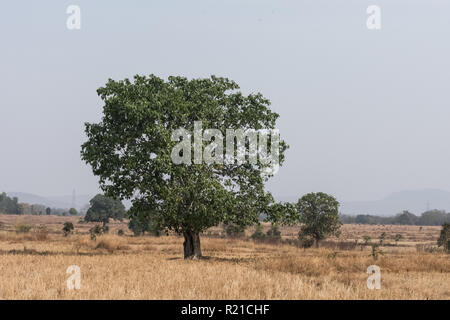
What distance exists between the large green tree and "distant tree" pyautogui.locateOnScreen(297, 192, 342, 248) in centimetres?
2218

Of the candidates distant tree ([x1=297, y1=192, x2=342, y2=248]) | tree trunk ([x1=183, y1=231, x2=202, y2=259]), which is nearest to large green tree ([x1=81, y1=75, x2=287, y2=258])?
tree trunk ([x1=183, y1=231, x2=202, y2=259])

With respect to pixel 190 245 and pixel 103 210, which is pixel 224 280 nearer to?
pixel 190 245

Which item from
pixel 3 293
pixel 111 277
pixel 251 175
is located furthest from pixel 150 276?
pixel 251 175

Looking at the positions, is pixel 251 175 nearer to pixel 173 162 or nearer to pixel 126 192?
pixel 173 162

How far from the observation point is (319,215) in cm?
5294

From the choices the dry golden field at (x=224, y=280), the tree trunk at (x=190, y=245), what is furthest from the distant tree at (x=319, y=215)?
the dry golden field at (x=224, y=280)

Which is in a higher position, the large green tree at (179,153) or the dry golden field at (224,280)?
the large green tree at (179,153)

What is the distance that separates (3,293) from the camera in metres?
15.1

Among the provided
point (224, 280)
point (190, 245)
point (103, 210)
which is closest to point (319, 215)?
point (190, 245)

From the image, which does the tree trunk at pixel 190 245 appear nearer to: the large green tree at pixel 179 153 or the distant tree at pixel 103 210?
the large green tree at pixel 179 153

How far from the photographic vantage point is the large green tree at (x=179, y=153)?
93.4 ft

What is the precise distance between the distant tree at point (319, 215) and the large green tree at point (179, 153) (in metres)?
22.2

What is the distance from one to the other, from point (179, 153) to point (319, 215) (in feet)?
90.1

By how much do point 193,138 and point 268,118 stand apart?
17.7 feet
